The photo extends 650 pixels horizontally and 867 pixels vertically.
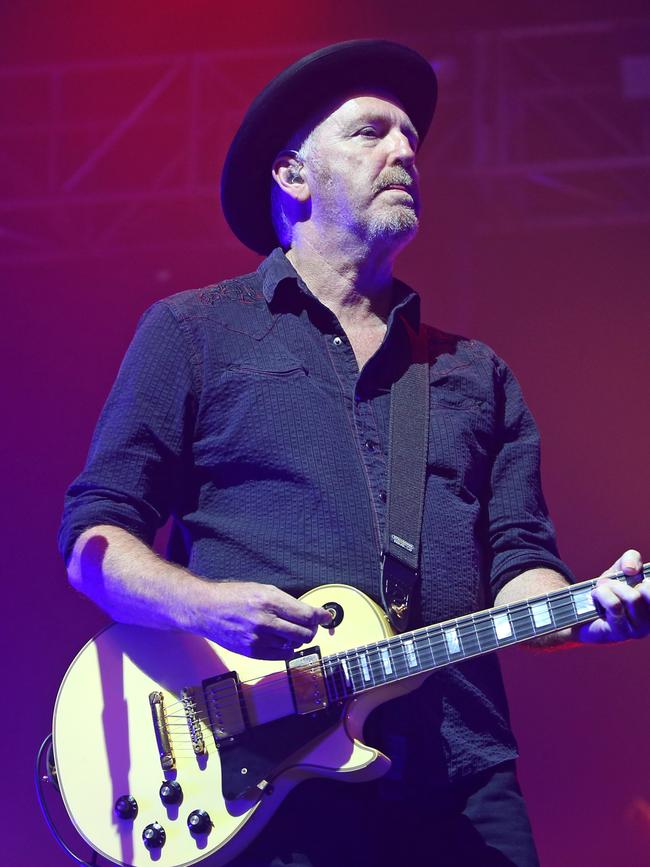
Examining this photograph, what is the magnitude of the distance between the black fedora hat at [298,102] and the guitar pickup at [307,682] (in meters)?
1.69

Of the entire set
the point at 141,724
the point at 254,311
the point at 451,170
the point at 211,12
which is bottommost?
the point at 141,724

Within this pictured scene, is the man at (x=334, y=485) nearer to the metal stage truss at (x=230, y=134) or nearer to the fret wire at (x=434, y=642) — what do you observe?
the fret wire at (x=434, y=642)

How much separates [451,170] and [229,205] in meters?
1.42

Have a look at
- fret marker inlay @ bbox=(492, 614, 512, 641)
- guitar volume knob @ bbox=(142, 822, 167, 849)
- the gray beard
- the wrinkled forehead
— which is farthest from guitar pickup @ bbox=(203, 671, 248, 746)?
the wrinkled forehead

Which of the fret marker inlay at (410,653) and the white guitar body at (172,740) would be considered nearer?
the white guitar body at (172,740)

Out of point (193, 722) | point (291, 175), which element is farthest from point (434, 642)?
point (291, 175)

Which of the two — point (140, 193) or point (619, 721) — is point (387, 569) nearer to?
point (619, 721)

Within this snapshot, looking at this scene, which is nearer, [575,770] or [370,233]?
[370,233]

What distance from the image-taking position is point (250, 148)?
133 inches

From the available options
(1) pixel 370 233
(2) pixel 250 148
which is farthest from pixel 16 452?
Result: (1) pixel 370 233

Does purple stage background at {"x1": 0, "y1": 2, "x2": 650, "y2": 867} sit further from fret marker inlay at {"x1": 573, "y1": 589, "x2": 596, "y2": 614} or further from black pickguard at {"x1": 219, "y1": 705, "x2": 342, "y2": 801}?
black pickguard at {"x1": 219, "y1": 705, "x2": 342, "y2": 801}

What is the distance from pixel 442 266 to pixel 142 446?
7.47ft

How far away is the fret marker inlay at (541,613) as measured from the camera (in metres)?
2.31

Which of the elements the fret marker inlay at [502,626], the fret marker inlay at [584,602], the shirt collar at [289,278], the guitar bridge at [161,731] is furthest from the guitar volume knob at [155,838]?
the shirt collar at [289,278]
